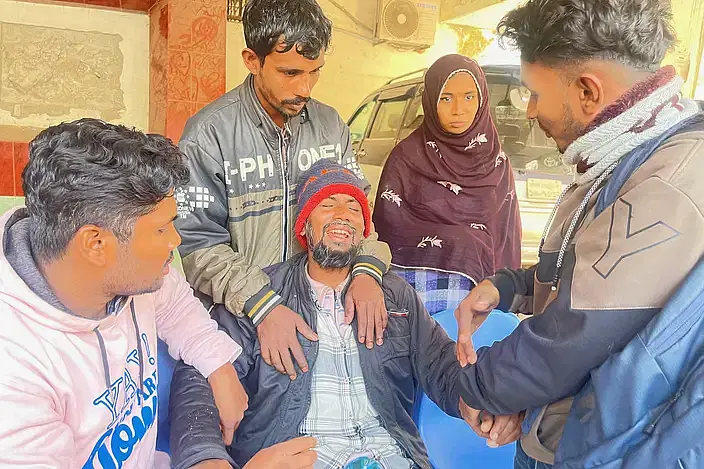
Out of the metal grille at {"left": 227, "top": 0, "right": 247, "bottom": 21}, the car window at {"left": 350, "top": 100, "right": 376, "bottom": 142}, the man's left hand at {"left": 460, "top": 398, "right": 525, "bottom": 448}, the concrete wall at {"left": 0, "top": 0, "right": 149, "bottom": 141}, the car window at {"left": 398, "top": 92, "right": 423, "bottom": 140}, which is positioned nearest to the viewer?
the man's left hand at {"left": 460, "top": 398, "right": 525, "bottom": 448}

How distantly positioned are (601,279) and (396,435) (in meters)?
1.11

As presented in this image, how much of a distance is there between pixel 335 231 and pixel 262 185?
35 centimetres

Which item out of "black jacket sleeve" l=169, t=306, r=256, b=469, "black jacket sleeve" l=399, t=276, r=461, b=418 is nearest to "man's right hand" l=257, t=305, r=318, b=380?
"black jacket sleeve" l=169, t=306, r=256, b=469

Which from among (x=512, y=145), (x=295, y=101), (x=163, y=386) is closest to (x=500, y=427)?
(x=163, y=386)

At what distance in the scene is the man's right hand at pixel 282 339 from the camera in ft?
6.07

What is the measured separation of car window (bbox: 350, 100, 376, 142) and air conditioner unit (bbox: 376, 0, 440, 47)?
1.77ft

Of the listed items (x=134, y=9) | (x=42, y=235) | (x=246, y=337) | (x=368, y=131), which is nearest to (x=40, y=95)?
(x=134, y=9)

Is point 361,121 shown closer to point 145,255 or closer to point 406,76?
point 406,76

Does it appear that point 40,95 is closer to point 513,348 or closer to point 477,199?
point 477,199

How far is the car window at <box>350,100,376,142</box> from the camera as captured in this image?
429 cm

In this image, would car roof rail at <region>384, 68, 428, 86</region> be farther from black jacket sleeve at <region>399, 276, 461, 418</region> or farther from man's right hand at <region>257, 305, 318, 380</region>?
man's right hand at <region>257, 305, 318, 380</region>

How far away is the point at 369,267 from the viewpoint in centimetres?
205

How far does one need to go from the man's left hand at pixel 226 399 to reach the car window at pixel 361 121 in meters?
2.90

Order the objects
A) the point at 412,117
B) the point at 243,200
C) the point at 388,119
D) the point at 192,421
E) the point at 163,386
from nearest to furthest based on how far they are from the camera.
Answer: the point at 192,421, the point at 163,386, the point at 243,200, the point at 412,117, the point at 388,119
